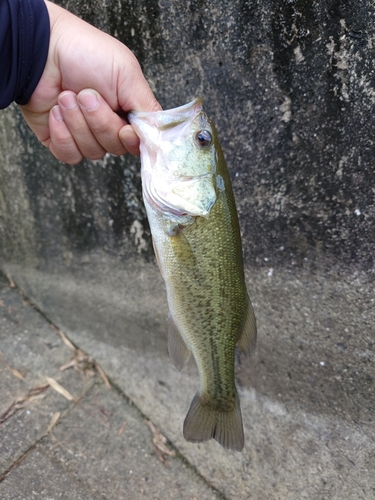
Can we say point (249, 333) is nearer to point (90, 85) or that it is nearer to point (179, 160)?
point (179, 160)

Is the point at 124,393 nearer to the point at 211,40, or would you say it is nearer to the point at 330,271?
the point at 330,271

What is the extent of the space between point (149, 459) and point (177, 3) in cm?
264

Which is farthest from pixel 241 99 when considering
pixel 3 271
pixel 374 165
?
pixel 3 271

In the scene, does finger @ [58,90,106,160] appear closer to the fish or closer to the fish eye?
the fish

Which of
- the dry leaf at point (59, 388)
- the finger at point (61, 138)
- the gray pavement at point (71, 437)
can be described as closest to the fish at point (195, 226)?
the finger at point (61, 138)

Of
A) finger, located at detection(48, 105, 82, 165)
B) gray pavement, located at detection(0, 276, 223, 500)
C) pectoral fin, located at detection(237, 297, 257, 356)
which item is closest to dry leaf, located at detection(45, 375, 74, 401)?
gray pavement, located at detection(0, 276, 223, 500)

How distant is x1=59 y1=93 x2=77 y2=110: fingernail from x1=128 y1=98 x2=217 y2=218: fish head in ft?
0.76

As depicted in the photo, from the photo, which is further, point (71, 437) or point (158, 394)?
point (158, 394)

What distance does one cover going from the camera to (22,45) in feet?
5.13

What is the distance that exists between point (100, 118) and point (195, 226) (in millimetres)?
589

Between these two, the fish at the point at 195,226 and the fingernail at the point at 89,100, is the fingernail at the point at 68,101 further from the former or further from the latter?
the fish at the point at 195,226

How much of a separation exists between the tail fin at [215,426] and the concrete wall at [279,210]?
1.64 feet

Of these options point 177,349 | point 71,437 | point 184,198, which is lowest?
point 71,437

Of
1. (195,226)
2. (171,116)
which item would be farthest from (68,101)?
(195,226)
